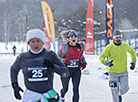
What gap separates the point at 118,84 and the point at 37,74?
2419mm

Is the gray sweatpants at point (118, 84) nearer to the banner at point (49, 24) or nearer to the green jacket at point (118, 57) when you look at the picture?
the green jacket at point (118, 57)

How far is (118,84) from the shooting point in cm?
480

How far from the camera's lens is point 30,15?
75125 mm

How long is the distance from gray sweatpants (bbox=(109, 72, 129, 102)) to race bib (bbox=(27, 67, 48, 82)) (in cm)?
226

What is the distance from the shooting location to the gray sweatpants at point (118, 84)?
4.74m

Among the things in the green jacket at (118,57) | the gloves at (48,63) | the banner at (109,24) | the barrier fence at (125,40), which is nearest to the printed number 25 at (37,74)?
the gloves at (48,63)

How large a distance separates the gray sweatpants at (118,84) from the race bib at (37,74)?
89.1 inches

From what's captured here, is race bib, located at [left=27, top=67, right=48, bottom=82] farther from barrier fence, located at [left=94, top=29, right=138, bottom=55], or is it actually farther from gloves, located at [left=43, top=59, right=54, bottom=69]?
barrier fence, located at [left=94, top=29, right=138, bottom=55]

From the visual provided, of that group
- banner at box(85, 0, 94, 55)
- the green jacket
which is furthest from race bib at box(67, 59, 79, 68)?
banner at box(85, 0, 94, 55)

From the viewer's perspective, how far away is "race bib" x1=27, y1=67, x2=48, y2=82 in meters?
2.85

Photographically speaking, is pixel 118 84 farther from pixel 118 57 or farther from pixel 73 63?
pixel 73 63

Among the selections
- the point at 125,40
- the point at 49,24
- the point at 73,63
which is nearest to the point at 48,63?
the point at 73,63

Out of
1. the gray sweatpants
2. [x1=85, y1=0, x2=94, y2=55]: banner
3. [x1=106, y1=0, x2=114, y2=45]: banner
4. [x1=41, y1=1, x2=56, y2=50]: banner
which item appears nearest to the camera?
the gray sweatpants

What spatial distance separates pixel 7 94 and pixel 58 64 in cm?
383
